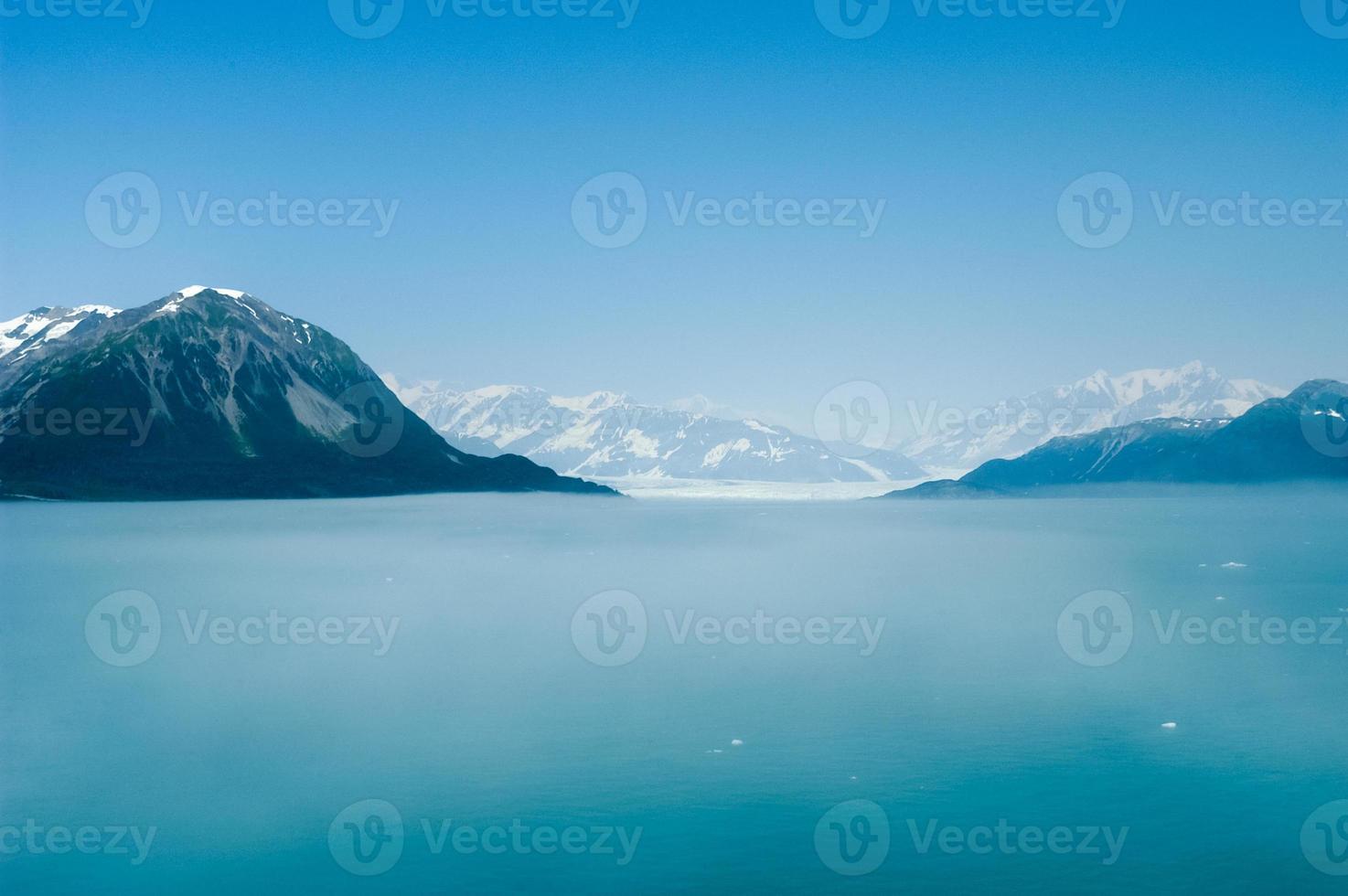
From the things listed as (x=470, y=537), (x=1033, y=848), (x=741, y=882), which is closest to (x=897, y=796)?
(x=1033, y=848)

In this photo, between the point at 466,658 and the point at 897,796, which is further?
the point at 466,658

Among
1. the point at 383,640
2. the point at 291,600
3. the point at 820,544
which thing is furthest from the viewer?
the point at 820,544

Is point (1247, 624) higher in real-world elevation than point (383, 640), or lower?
higher

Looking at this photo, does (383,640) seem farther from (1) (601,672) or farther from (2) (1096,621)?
(2) (1096,621)

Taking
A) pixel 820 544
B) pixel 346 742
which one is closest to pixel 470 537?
pixel 820 544

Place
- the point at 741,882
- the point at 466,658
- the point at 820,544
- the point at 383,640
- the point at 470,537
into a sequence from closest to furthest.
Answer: the point at 741,882, the point at 466,658, the point at 383,640, the point at 820,544, the point at 470,537

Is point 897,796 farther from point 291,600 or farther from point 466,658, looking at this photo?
point 291,600
